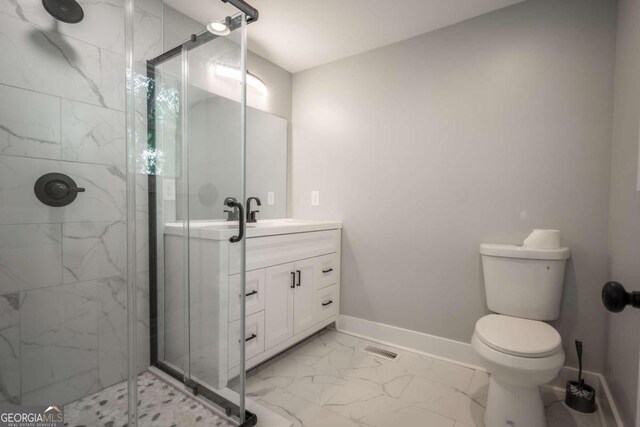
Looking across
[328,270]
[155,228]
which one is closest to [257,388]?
[328,270]

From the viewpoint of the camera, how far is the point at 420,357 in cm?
203

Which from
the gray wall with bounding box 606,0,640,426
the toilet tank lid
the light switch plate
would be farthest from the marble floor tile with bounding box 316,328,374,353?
the light switch plate

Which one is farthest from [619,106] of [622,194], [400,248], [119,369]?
[119,369]

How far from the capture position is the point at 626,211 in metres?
1.27

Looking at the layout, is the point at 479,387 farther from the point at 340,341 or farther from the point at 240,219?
the point at 240,219

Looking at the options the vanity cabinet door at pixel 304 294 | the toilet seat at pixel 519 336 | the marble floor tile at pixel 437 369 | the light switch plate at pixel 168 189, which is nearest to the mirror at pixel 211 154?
the light switch plate at pixel 168 189

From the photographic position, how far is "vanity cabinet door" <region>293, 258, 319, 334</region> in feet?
6.48

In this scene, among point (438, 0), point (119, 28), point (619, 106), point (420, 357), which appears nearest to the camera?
point (619, 106)

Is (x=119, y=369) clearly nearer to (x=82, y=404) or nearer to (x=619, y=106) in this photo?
(x=82, y=404)

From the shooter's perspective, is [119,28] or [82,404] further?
[119,28]

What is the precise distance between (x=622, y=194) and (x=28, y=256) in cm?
262

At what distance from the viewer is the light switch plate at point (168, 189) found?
164 centimetres

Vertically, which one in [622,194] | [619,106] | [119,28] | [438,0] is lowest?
[622,194]

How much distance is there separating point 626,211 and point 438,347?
1287 millimetres
